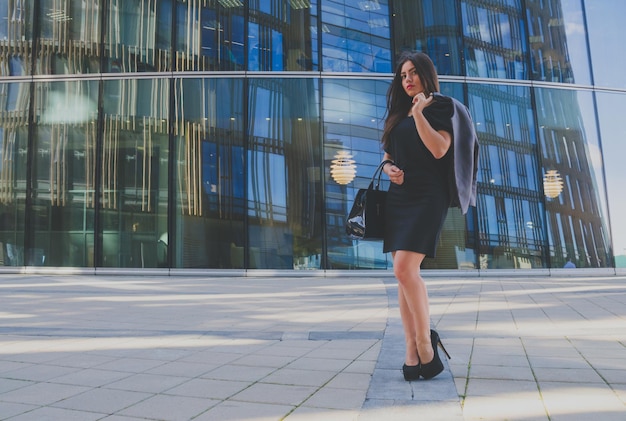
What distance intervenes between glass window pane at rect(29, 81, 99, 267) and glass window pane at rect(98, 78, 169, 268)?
41cm

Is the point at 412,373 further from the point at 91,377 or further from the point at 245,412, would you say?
the point at 91,377

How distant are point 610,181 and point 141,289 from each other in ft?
40.0

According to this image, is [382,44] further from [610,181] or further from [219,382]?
[219,382]

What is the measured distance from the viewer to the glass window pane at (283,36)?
1358 centimetres

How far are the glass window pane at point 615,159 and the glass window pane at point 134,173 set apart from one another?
11808 mm

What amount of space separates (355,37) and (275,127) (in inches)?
133

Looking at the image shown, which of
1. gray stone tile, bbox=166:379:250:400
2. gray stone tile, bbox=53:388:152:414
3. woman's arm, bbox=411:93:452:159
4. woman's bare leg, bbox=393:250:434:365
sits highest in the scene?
woman's arm, bbox=411:93:452:159

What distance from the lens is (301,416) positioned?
2.18 metres

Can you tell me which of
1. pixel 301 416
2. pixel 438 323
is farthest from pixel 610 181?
pixel 301 416

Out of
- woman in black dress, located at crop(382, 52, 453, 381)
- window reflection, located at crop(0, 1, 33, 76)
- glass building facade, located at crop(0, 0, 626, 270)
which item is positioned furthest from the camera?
window reflection, located at crop(0, 1, 33, 76)

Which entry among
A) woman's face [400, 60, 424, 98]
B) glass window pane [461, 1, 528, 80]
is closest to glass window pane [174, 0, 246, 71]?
glass window pane [461, 1, 528, 80]

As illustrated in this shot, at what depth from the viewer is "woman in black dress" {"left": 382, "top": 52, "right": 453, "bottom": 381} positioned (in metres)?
2.64

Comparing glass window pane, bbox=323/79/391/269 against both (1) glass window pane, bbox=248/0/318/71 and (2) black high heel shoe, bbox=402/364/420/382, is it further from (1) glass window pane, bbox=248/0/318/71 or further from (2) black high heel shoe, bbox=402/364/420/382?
(2) black high heel shoe, bbox=402/364/420/382

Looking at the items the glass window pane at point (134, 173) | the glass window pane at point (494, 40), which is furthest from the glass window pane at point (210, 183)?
the glass window pane at point (494, 40)
